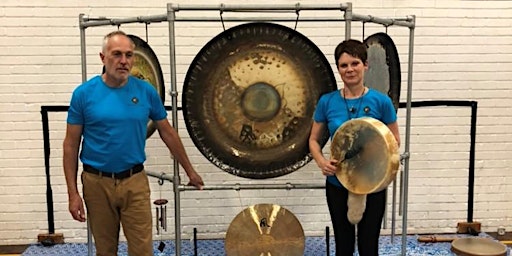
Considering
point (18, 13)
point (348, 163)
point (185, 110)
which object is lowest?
point (348, 163)

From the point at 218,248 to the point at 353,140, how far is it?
5.89ft

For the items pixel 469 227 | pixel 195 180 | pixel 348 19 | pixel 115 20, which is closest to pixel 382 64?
pixel 348 19

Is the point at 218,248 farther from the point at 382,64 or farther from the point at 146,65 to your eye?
the point at 382,64

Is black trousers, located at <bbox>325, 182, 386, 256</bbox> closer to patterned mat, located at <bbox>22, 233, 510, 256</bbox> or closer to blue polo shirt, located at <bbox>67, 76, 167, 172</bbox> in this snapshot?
blue polo shirt, located at <bbox>67, 76, 167, 172</bbox>

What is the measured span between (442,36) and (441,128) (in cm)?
64

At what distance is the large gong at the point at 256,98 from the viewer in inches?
107

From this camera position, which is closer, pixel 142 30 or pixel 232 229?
pixel 232 229

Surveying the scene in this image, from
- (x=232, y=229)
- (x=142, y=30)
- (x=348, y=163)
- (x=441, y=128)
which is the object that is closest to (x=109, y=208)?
(x=232, y=229)

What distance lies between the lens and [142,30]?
3.59 m

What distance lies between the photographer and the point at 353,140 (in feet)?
7.25

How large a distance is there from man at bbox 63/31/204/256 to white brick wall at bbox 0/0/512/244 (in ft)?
4.23

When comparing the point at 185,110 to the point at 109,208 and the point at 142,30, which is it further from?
the point at 142,30

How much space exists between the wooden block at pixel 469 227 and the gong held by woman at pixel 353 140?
192cm

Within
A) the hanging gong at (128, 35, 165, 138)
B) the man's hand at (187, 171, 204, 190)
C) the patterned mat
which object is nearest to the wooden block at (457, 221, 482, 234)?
the patterned mat
